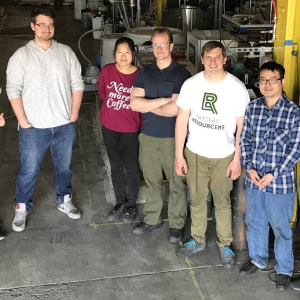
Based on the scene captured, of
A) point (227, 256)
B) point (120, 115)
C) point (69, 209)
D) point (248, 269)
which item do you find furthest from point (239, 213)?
point (69, 209)

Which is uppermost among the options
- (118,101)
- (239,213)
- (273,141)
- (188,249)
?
(118,101)

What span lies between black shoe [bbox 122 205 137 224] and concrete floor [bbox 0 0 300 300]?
62 millimetres

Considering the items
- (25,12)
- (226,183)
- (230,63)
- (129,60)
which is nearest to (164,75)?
(129,60)

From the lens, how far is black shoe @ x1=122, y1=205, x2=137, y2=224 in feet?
16.6

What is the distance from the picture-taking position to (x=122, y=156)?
4926 millimetres

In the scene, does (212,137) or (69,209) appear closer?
(212,137)

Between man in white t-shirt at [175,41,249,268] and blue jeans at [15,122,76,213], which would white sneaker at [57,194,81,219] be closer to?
blue jeans at [15,122,76,213]

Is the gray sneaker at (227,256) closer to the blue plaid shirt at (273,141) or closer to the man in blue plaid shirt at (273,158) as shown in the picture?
the man in blue plaid shirt at (273,158)

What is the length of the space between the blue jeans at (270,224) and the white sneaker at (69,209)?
1.79 metres

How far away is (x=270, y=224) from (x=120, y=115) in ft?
5.21

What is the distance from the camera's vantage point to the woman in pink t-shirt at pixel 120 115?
15.1 ft

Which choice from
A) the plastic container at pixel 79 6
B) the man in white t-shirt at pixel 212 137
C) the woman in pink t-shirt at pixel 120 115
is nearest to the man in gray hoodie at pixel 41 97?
the woman in pink t-shirt at pixel 120 115

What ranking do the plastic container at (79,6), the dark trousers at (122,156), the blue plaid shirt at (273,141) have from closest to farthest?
1. the blue plaid shirt at (273,141)
2. the dark trousers at (122,156)
3. the plastic container at (79,6)

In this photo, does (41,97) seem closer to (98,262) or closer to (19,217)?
(19,217)
